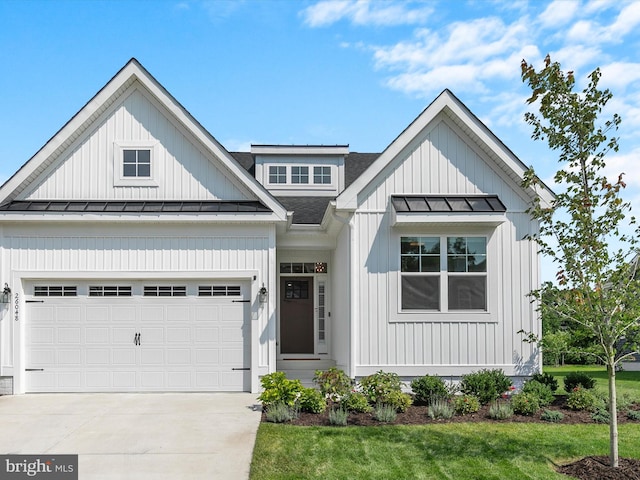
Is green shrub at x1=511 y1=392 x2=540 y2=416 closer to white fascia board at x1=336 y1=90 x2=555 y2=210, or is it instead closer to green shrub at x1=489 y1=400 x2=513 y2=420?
green shrub at x1=489 y1=400 x2=513 y2=420

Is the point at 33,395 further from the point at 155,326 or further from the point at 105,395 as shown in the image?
the point at 155,326

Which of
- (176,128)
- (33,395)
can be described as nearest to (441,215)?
(176,128)

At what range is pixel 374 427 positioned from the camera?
8.97 metres

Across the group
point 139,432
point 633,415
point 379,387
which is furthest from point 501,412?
point 139,432

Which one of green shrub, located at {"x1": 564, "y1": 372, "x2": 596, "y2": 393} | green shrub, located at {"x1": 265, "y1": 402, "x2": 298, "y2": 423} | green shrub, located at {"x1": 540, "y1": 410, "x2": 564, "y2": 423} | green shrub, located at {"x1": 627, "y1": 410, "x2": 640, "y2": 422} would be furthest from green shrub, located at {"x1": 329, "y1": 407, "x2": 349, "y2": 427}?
green shrub, located at {"x1": 627, "y1": 410, "x2": 640, "y2": 422}

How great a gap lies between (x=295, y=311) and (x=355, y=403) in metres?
5.89

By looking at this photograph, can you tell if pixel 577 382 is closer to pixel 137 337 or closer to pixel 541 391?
pixel 541 391

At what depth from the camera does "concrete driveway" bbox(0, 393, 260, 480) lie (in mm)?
7203

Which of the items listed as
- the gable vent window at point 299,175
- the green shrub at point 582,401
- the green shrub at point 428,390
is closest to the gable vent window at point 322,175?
the gable vent window at point 299,175

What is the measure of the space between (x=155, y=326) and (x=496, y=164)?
8162mm

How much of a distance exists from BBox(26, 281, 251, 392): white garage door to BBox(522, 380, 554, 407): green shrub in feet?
18.7

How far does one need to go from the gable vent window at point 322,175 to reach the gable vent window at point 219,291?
19.5 ft

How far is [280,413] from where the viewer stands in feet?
30.5

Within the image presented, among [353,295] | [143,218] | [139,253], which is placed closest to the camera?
[353,295]
